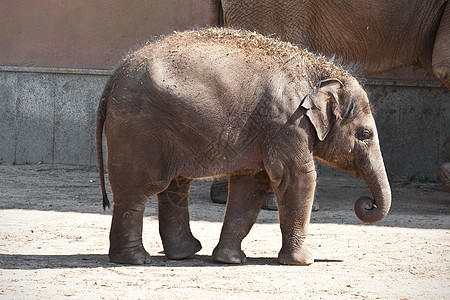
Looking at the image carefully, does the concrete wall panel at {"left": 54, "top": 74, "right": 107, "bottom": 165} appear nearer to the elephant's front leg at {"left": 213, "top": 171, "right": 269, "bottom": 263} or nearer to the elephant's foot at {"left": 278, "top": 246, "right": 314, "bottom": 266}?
the elephant's front leg at {"left": 213, "top": 171, "right": 269, "bottom": 263}

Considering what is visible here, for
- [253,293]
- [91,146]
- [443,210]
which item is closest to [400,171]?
[443,210]

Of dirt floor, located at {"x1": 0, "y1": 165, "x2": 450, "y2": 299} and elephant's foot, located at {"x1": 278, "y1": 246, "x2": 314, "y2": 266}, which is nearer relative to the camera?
dirt floor, located at {"x1": 0, "y1": 165, "x2": 450, "y2": 299}

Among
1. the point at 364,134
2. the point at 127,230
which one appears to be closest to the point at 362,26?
the point at 364,134

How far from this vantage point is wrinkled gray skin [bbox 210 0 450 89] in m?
7.48

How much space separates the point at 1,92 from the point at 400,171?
500 centimetres

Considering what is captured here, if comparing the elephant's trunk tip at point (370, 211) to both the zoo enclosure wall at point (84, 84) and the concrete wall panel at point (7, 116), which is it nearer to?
the zoo enclosure wall at point (84, 84)

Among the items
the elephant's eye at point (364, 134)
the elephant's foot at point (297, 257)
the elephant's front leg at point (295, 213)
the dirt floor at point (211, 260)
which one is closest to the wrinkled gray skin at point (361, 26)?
A: the dirt floor at point (211, 260)

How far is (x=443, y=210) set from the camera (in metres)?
7.66

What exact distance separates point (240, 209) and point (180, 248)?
0.46m

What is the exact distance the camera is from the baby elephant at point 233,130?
479cm

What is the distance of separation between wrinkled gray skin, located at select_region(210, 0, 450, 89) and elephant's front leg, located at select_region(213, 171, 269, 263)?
103 inches

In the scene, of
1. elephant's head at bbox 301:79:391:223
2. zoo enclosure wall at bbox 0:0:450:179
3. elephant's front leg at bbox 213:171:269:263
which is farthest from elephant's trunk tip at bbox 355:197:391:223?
zoo enclosure wall at bbox 0:0:450:179

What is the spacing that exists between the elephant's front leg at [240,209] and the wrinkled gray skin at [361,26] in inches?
103

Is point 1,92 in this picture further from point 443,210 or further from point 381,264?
point 381,264
